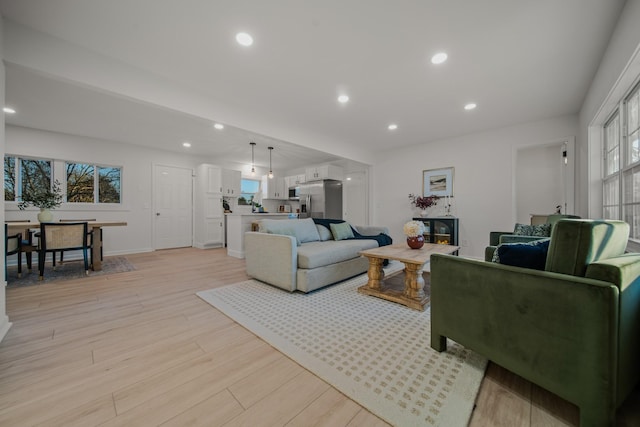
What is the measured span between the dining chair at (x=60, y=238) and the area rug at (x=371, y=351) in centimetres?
232

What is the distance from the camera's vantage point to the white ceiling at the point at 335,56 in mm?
1829

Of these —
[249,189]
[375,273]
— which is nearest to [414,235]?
[375,273]

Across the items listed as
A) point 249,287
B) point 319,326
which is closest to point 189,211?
point 249,287

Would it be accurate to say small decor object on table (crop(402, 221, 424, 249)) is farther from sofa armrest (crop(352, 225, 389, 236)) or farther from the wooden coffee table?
sofa armrest (crop(352, 225, 389, 236))

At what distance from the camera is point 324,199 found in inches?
257

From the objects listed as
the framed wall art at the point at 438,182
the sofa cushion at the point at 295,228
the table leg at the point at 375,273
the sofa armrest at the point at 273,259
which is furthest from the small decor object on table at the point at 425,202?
the sofa armrest at the point at 273,259

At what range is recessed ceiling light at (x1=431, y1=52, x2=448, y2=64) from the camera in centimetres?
230

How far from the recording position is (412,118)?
12.9ft

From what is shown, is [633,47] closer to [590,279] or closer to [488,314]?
[590,279]

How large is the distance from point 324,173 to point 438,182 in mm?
2751

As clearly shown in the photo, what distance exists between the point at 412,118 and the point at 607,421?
382cm

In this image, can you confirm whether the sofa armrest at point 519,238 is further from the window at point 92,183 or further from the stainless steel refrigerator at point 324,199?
the window at point 92,183

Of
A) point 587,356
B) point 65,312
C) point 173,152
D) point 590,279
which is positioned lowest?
point 65,312

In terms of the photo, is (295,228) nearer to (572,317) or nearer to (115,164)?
(572,317)
